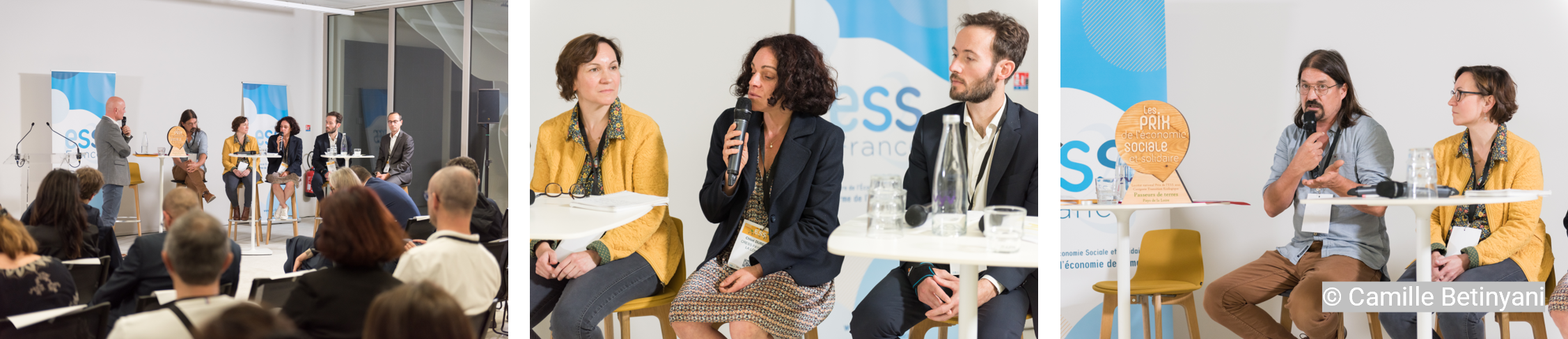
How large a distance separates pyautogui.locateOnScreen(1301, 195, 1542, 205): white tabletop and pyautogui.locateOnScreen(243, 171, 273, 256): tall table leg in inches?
142

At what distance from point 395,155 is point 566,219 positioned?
2.14 feet

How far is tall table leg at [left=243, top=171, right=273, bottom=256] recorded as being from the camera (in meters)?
2.25

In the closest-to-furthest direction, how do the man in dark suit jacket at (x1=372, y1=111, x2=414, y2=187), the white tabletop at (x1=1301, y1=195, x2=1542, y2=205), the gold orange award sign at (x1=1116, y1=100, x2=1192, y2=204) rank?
the man in dark suit jacket at (x1=372, y1=111, x2=414, y2=187) → the white tabletop at (x1=1301, y1=195, x2=1542, y2=205) → the gold orange award sign at (x1=1116, y1=100, x2=1192, y2=204)

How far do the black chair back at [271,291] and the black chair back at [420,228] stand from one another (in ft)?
1.07

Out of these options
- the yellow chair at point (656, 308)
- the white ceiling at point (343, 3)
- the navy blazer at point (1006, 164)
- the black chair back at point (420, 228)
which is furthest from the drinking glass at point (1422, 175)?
the white ceiling at point (343, 3)

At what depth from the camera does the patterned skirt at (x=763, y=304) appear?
293 cm

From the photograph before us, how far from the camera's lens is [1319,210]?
11.1 ft

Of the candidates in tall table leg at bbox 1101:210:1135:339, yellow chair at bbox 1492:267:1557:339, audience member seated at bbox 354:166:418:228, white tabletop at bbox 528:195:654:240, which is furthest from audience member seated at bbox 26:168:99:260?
yellow chair at bbox 1492:267:1557:339

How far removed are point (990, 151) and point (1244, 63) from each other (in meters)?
1.34

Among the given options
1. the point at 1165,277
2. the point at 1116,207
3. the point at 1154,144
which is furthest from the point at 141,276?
the point at 1165,277

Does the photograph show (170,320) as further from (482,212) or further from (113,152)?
(482,212)

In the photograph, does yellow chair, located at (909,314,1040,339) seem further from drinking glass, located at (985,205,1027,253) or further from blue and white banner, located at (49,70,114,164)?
blue and white banner, located at (49,70,114,164)

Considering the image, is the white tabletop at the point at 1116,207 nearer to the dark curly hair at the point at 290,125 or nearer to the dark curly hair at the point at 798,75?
the dark curly hair at the point at 798,75

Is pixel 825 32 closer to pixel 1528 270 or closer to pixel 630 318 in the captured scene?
pixel 630 318
